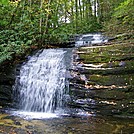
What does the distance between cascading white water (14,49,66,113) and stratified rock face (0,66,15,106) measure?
0.93 feet

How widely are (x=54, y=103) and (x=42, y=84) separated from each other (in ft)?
2.94

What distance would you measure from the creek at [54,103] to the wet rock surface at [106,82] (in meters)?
0.03

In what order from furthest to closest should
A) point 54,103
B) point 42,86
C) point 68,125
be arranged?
point 42,86 < point 54,103 < point 68,125

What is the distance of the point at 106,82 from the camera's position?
8.35 metres

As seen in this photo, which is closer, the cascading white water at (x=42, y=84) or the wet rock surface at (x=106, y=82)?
the wet rock surface at (x=106, y=82)

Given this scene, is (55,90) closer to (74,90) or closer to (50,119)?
(74,90)

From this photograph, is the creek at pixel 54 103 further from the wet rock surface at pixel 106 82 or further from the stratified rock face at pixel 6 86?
the stratified rock face at pixel 6 86

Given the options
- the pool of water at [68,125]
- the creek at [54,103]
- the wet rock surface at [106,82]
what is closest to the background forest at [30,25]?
the creek at [54,103]

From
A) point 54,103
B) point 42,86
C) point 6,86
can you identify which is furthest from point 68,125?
point 6,86

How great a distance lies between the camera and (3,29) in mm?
12281

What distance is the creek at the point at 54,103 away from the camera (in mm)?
6691

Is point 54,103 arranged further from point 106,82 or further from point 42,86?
point 106,82

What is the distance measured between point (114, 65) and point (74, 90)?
5.12 feet

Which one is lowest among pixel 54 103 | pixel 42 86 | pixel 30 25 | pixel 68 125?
pixel 68 125
